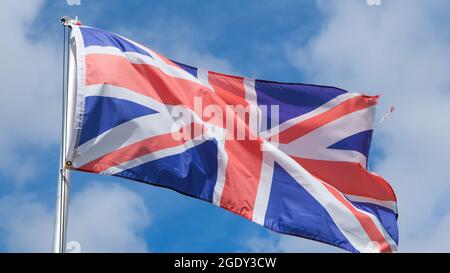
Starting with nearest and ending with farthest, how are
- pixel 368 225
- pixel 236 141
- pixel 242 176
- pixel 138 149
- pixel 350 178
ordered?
pixel 138 149, pixel 242 176, pixel 236 141, pixel 368 225, pixel 350 178

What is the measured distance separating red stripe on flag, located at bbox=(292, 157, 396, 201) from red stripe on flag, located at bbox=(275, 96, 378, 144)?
514 mm

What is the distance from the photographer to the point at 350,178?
20797mm

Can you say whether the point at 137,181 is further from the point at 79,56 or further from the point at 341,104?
the point at 341,104

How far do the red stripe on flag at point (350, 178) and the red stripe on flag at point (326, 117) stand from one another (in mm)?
514

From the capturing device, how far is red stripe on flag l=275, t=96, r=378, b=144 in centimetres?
2094

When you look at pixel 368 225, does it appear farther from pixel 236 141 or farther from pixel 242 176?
pixel 236 141

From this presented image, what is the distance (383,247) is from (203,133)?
4157 mm

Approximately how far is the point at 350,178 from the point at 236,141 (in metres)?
2.91

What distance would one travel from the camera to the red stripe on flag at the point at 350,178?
67.6 feet

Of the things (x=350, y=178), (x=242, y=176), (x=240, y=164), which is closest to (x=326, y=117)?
(x=350, y=178)

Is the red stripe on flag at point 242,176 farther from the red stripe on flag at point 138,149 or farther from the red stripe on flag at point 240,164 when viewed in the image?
the red stripe on flag at point 138,149

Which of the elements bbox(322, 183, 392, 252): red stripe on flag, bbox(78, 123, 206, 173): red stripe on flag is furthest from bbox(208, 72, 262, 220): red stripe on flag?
bbox(322, 183, 392, 252): red stripe on flag

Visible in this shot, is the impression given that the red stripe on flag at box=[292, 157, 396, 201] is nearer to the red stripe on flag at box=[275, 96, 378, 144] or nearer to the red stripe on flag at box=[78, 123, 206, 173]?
the red stripe on flag at box=[275, 96, 378, 144]
